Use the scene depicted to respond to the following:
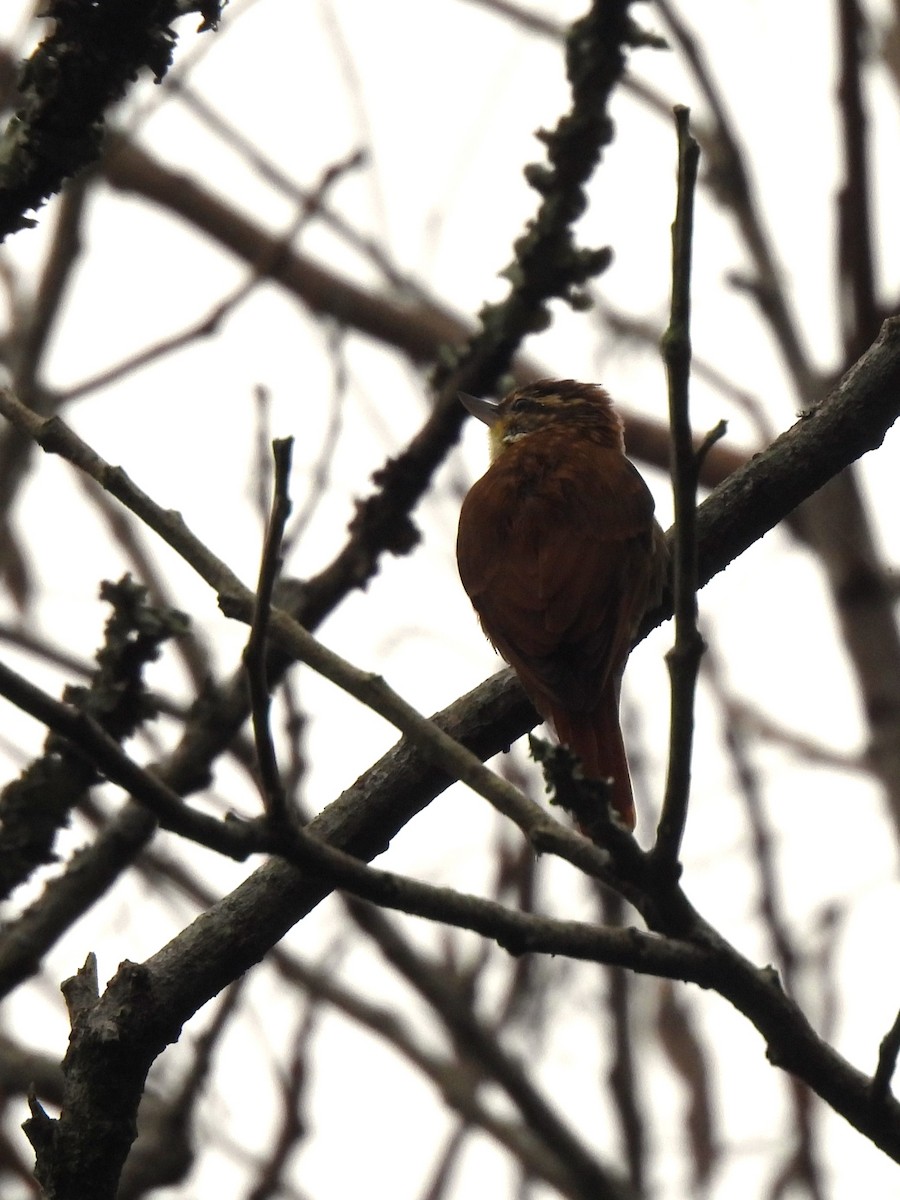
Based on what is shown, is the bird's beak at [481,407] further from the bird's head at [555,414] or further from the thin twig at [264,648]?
the thin twig at [264,648]

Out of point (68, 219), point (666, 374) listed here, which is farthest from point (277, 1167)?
point (666, 374)

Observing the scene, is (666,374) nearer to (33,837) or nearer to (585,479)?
(33,837)

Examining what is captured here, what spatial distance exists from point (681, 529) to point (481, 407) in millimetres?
2721

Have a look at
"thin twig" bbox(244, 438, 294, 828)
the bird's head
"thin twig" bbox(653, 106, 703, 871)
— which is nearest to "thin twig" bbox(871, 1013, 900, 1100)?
"thin twig" bbox(653, 106, 703, 871)

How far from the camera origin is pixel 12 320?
7109 millimetres

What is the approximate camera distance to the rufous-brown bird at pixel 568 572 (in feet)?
11.7

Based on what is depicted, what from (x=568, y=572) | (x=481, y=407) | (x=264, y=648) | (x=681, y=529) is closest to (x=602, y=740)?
(x=568, y=572)

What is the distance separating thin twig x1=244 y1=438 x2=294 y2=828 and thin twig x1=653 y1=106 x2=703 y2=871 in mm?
524

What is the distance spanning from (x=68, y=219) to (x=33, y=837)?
2.27 meters

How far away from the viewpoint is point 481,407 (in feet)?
15.7

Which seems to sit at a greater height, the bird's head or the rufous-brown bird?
the bird's head

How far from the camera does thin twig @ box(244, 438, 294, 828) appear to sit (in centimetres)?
177

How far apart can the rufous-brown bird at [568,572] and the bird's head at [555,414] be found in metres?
0.19

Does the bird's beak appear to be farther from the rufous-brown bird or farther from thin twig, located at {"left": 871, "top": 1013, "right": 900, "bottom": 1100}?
thin twig, located at {"left": 871, "top": 1013, "right": 900, "bottom": 1100}
